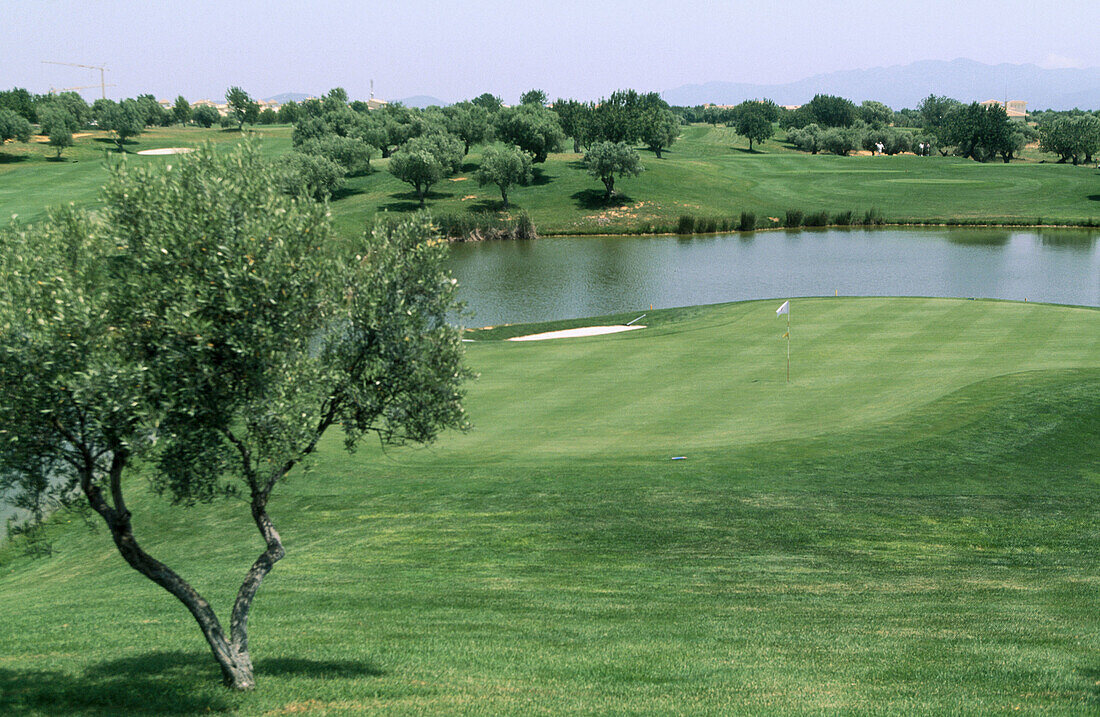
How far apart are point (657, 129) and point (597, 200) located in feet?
128

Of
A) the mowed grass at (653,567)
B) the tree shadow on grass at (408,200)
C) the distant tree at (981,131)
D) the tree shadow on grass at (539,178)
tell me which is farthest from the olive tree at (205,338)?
the distant tree at (981,131)

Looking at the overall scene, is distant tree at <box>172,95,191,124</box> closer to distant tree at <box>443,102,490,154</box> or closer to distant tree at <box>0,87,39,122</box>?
distant tree at <box>0,87,39,122</box>

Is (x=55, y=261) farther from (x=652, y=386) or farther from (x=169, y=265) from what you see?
(x=652, y=386)

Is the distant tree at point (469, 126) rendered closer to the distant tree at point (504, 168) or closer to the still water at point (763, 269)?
the distant tree at point (504, 168)

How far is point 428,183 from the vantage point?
348ft

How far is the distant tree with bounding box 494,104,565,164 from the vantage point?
393ft

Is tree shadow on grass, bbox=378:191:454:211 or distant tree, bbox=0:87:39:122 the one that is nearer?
tree shadow on grass, bbox=378:191:454:211

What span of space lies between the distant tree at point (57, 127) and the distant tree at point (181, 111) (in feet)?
182

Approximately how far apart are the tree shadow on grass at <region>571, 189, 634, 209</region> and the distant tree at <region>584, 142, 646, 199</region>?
0.96 m

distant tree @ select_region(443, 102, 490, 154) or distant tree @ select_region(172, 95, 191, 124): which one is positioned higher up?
distant tree @ select_region(172, 95, 191, 124)

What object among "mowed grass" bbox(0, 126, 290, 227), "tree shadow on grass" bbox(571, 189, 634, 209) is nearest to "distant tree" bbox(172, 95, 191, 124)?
"mowed grass" bbox(0, 126, 290, 227)

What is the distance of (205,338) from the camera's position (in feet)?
33.6

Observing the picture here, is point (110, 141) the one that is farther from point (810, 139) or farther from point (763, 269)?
point (810, 139)

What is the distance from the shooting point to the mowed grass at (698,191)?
105312 mm
